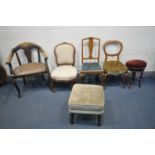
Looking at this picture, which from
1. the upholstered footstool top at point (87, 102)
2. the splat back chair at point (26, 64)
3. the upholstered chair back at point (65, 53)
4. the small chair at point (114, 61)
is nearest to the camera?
the upholstered footstool top at point (87, 102)

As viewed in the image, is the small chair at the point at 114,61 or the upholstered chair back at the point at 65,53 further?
the upholstered chair back at the point at 65,53

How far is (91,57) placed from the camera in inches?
121

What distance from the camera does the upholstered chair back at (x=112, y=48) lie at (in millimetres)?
3076

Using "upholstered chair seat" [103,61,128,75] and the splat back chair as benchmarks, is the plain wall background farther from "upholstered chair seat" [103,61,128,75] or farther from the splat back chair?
"upholstered chair seat" [103,61,128,75]

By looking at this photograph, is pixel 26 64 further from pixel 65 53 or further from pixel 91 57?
pixel 91 57

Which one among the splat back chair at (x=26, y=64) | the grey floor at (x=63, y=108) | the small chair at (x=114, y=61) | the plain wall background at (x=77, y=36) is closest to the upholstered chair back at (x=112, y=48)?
the small chair at (x=114, y=61)

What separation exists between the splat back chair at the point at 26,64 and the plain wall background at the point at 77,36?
0.55 ft

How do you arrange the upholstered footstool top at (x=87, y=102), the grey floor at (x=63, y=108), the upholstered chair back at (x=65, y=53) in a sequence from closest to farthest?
the upholstered footstool top at (x=87, y=102)
the grey floor at (x=63, y=108)
the upholstered chair back at (x=65, y=53)

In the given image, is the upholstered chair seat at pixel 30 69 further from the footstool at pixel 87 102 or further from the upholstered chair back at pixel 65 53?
the footstool at pixel 87 102

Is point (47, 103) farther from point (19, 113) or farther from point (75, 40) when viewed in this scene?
point (75, 40)

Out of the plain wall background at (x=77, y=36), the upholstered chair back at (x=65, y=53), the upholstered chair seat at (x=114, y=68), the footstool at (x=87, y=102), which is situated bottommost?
the footstool at (x=87, y=102)

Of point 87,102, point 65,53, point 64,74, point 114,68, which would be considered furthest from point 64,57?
point 87,102

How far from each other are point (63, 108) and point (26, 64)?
1.13 m

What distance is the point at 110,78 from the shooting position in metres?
3.37
